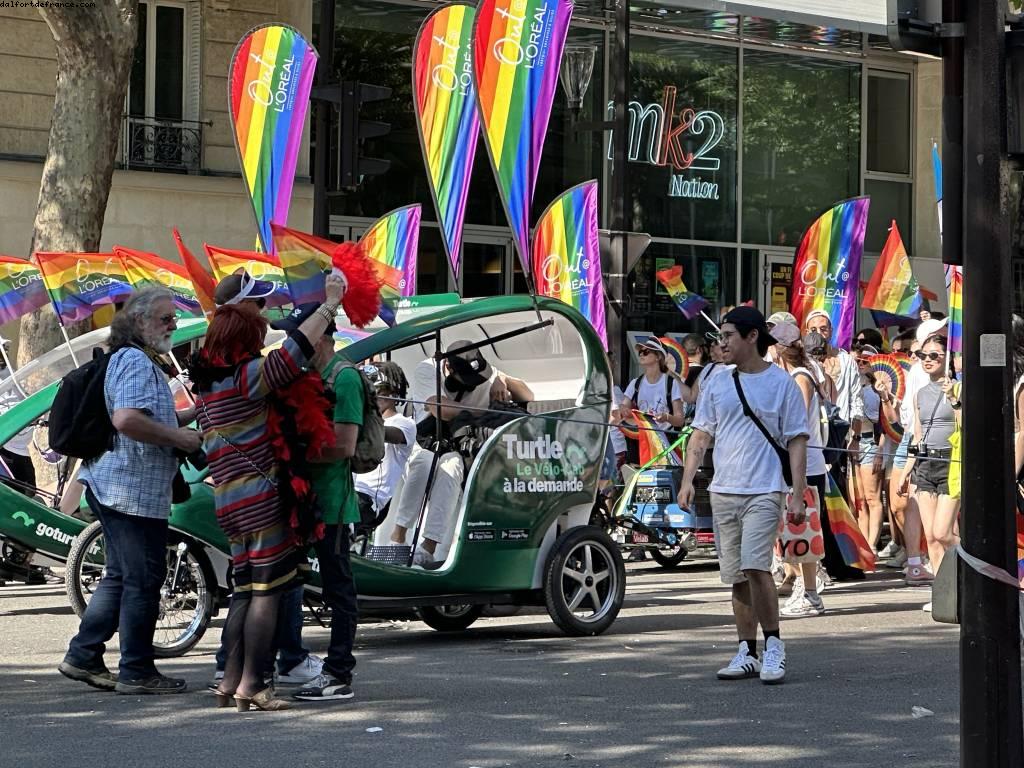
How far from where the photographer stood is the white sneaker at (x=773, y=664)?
28.0 ft

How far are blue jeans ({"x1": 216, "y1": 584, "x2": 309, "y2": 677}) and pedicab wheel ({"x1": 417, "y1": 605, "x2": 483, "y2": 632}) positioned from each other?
2.33 metres

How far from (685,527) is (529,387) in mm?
3234

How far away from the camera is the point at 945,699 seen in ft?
26.6

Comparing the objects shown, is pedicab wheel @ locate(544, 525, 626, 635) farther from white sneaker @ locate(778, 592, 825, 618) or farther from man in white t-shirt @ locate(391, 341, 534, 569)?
white sneaker @ locate(778, 592, 825, 618)

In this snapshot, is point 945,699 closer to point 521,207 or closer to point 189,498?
point 189,498

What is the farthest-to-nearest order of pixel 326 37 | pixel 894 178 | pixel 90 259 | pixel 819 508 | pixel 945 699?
pixel 894 178 → pixel 326 37 → pixel 90 259 → pixel 819 508 → pixel 945 699

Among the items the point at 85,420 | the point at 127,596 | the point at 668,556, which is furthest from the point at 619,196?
the point at 127,596

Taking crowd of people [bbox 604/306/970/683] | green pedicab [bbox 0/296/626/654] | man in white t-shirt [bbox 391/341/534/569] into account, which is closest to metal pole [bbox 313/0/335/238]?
crowd of people [bbox 604/306/970/683]

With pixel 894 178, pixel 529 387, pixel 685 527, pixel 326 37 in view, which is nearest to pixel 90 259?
pixel 326 37

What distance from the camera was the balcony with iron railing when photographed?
22.5 metres

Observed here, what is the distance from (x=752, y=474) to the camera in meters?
8.76

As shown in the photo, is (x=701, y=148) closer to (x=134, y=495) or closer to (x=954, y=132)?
(x=134, y=495)

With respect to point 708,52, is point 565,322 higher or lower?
lower

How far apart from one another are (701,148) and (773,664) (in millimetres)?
20029
